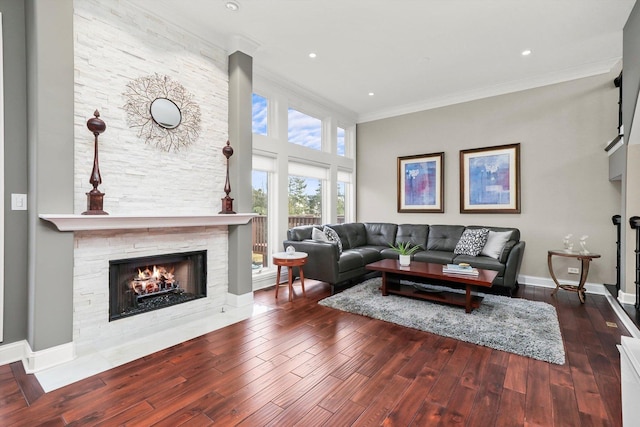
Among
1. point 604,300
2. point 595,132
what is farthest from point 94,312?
point 595,132

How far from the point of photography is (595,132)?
419cm

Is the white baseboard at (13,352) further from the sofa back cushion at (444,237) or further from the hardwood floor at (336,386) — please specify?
the sofa back cushion at (444,237)

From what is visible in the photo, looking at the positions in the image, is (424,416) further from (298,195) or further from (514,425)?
(298,195)

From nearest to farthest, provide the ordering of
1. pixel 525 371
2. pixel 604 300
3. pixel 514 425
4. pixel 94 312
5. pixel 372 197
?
pixel 514 425
pixel 525 371
pixel 94 312
pixel 604 300
pixel 372 197

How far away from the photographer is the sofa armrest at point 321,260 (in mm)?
4066

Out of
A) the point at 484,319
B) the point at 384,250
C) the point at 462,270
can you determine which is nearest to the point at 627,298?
the point at 484,319

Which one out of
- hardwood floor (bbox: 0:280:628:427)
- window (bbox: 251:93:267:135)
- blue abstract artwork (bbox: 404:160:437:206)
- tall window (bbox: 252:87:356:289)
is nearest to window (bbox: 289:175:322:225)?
tall window (bbox: 252:87:356:289)

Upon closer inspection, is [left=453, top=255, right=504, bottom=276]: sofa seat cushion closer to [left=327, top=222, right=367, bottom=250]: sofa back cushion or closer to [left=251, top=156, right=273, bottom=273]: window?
[left=327, top=222, right=367, bottom=250]: sofa back cushion

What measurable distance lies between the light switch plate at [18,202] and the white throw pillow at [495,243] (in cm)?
513

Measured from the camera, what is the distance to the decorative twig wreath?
2795 millimetres

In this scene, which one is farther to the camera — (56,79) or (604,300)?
(604,300)

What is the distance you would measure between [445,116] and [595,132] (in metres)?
2.09

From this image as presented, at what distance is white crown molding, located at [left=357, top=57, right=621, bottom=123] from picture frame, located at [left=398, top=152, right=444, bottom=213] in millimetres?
916

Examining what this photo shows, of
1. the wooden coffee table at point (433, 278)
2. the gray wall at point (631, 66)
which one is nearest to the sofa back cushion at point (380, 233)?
the wooden coffee table at point (433, 278)
